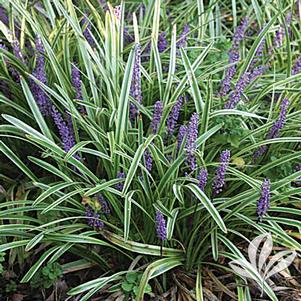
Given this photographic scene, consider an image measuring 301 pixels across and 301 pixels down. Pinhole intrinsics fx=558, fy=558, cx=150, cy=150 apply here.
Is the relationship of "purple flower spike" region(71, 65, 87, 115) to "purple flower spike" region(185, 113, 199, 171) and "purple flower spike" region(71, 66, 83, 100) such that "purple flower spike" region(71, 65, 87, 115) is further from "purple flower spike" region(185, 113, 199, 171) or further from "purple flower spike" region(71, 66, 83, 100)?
"purple flower spike" region(185, 113, 199, 171)

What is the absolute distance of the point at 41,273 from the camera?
2.31 meters

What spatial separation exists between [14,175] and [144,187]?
0.77m

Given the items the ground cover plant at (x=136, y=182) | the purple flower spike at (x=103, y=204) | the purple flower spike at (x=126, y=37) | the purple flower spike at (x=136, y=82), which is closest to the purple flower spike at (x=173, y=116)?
the ground cover plant at (x=136, y=182)

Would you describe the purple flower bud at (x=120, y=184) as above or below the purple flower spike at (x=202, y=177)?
above

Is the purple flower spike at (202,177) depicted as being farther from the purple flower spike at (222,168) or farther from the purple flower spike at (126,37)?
the purple flower spike at (126,37)

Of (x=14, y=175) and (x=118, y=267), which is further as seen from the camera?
(x=14, y=175)

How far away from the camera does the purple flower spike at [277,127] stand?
7.50ft

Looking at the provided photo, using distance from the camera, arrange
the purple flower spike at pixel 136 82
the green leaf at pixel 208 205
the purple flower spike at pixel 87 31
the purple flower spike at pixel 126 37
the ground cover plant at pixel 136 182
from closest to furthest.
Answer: the green leaf at pixel 208 205 < the ground cover plant at pixel 136 182 < the purple flower spike at pixel 136 82 < the purple flower spike at pixel 87 31 < the purple flower spike at pixel 126 37

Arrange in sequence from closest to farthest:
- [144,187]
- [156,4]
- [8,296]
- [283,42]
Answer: [144,187] < [8,296] < [156,4] < [283,42]

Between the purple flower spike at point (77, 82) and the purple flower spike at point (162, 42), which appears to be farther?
the purple flower spike at point (162, 42)

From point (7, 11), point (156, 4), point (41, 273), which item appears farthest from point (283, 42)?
point (41, 273)

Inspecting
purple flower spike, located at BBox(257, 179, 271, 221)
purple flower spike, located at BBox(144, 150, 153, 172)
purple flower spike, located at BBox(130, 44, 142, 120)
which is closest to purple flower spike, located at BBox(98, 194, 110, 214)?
purple flower spike, located at BBox(144, 150, 153, 172)

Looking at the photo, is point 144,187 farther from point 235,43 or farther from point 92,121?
point 235,43

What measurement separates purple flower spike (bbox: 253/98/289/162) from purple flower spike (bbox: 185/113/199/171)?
409mm
